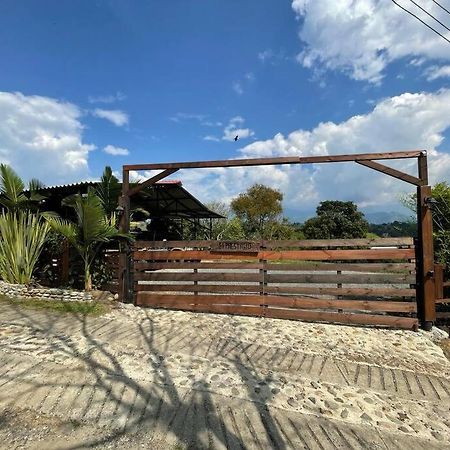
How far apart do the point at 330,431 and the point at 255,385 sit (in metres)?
0.87

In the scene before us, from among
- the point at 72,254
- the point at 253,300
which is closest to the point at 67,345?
the point at 253,300

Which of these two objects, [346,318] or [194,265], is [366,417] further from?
[194,265]

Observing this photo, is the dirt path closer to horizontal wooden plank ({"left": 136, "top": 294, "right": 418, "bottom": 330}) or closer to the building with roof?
horizontal wooden plank ({"left": 136, "top": 294, "right": 418, "bottom": 330})

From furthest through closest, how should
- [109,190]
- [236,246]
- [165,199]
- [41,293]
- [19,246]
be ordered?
[165,199]
[109,190]
[19,246]
[41,293]
[236,246]

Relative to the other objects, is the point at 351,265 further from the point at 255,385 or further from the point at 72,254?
the point at 72,254

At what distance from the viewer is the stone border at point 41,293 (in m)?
6.62

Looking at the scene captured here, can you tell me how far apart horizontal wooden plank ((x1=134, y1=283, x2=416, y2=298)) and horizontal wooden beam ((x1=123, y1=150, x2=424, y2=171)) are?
6.96 feet

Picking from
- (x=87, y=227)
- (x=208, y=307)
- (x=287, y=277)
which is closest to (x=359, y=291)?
(x=287, y=277)

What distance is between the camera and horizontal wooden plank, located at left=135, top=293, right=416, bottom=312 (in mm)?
5477

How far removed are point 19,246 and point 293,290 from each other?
562cm

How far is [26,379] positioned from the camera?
333 centimetres

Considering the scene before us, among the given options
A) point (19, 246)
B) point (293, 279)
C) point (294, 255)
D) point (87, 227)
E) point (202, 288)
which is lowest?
point (202, 288)

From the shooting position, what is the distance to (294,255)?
5824 mm

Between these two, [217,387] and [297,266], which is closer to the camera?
[217,387]
